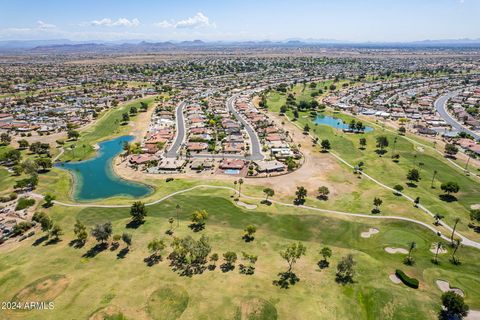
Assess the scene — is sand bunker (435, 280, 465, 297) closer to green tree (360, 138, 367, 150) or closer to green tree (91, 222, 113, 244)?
green tree (91, 222, 113, 244)

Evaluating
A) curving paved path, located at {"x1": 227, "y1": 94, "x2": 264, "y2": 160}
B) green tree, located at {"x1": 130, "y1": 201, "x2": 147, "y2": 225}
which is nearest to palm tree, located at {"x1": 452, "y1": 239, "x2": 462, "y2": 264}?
curving paved path, located at {"x1": 227, "y1": 94, "x2": 264, "y2": 160}

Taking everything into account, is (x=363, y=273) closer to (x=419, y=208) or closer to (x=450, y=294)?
(x=450, y=294)

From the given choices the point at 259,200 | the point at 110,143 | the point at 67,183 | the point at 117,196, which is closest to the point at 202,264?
the point at 259,200

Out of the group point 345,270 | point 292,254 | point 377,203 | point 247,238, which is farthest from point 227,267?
point 377,203

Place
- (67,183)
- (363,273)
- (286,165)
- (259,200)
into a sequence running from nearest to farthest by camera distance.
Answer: (363,273) → (259,200) → (67,183) → (286,165)

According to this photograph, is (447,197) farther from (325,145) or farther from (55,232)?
(55,232)

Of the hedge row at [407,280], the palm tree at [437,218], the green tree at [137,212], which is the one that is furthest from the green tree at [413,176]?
the green tree at [137,212]
